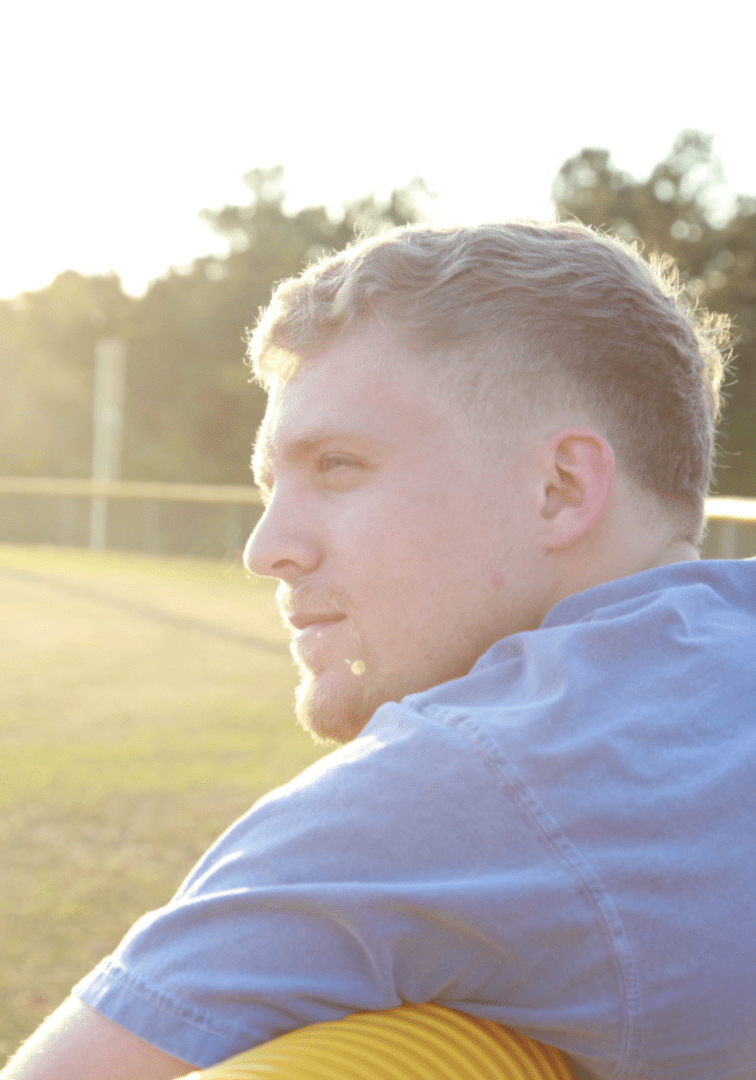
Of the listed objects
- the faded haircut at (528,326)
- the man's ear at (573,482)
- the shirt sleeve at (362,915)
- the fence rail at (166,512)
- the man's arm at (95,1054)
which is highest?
the faded haircut at (528,326)

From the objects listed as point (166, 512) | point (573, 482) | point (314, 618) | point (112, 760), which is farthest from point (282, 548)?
point (166, 512)

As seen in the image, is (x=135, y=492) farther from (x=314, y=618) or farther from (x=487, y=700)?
(x=487, y=700)

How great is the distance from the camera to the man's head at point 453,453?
1.45 m

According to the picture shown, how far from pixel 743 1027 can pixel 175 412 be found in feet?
150

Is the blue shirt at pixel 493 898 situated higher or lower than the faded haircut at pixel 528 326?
lower

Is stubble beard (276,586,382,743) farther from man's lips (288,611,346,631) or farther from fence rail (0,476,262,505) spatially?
fence rail (0,476,262,505)

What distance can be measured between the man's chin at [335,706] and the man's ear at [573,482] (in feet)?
1.09

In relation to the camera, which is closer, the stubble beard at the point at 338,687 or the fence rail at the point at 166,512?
the stubble beard at the point at 338,687

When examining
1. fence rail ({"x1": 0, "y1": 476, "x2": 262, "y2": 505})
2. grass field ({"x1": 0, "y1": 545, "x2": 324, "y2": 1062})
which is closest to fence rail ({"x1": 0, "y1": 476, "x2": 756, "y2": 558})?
fence rail ({"x1": 0, "y1": 476, "x2": 262, "y2": 505})

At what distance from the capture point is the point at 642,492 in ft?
5.02

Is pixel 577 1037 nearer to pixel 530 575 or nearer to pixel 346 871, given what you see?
pixel 346 871

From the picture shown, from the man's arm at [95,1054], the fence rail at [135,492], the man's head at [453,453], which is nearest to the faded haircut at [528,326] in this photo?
the man's head at [453,453]

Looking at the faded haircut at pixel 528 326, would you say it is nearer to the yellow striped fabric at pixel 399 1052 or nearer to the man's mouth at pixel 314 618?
the man's mouth at pixel 314 618

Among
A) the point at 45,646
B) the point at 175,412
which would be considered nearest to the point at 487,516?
the point at 45,646
